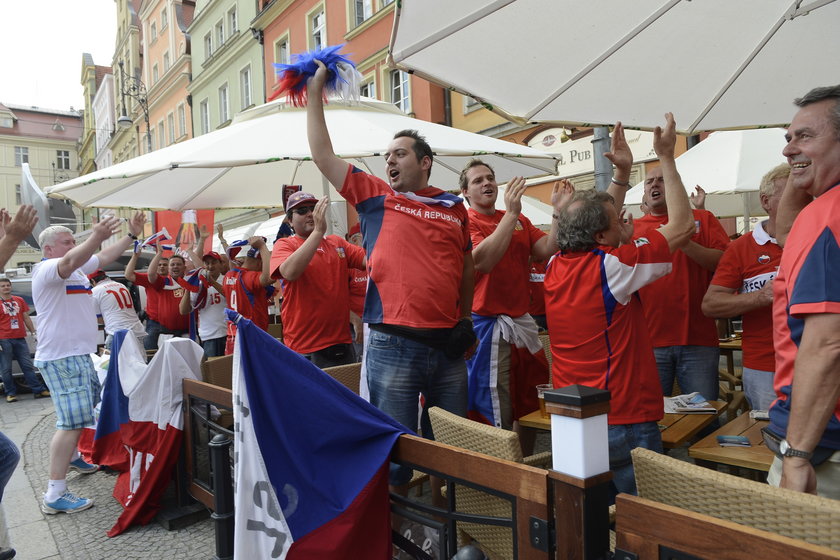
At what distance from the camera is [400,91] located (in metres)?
17.0

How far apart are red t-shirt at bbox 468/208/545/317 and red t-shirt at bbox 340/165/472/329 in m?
0.76

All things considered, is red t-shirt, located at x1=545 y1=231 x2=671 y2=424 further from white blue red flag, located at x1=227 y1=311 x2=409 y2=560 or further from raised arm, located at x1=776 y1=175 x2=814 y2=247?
white blue red flag, located at x1=227 y1=311 x2=409 y2=560

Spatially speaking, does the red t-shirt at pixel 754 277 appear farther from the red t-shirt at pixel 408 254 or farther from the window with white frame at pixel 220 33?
the window with white frame at pixel 220 33

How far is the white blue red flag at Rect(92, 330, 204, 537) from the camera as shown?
13.1 feet

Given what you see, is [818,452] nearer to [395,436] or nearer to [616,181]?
[395,436]

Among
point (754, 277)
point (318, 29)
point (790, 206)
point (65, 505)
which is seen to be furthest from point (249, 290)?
point (318, 29)

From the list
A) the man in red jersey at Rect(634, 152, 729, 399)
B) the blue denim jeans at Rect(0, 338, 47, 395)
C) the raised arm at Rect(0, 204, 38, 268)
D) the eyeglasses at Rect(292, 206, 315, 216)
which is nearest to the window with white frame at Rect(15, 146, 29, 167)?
the blue denim jeans at Rect(0, 338, 47, 395)

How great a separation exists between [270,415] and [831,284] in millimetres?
1783

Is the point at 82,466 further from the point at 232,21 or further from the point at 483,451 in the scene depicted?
the point at 232,21

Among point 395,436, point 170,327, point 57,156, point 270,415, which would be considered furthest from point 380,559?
point 57,156

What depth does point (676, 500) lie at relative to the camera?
63.4 inches

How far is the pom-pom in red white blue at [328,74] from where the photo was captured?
9.73 ft

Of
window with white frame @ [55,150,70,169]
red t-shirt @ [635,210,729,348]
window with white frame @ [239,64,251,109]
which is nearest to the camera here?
red t-shirt @ [635,210,729,348]

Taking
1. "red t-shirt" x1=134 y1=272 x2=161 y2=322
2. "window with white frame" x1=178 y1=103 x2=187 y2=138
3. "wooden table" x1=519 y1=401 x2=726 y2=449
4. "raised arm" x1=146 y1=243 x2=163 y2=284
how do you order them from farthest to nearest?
1. "window with white frame" x1=178 y1=103 x2=187 y2=138
2. "red t-shirt" x1=134 y1=272 x2=161 y2=322
3. "raised arm" x1=146 y1=243 x2=163 y2=284
4. "wooden table" x1=519 y1=401 x2=726 y2=449
